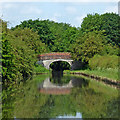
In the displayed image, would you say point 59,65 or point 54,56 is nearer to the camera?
point 54,56

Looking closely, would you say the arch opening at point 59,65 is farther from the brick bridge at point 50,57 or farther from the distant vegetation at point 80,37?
the brick bridge at point 50,57

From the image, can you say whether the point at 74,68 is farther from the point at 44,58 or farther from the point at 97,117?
the point at 97,117

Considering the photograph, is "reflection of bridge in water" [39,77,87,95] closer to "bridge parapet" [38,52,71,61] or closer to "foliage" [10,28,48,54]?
"foliage" [10,28,48,54]

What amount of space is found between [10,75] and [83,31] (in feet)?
176

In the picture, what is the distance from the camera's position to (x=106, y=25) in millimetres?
80750

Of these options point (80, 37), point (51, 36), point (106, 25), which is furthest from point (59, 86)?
point (51, 36)

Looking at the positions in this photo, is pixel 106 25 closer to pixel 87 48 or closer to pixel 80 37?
pixel 80 37

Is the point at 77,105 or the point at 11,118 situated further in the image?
the point at 77,105

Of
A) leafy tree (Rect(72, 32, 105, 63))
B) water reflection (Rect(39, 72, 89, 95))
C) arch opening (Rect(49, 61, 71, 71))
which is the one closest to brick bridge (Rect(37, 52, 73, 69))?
leafy tree (Rect(72, 32, 105, 63))

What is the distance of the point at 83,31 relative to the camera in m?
83.1

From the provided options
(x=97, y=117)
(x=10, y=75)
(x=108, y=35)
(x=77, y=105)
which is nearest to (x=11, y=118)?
(x=97, y=117)

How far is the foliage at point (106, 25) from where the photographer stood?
263ft

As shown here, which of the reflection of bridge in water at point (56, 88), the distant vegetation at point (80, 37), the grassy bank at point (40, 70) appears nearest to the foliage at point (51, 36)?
the distant vegetation at point (80, 37)

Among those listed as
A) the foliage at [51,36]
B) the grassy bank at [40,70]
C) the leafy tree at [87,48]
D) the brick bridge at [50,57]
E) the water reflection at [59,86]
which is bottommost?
the water reflection at [59,86]
